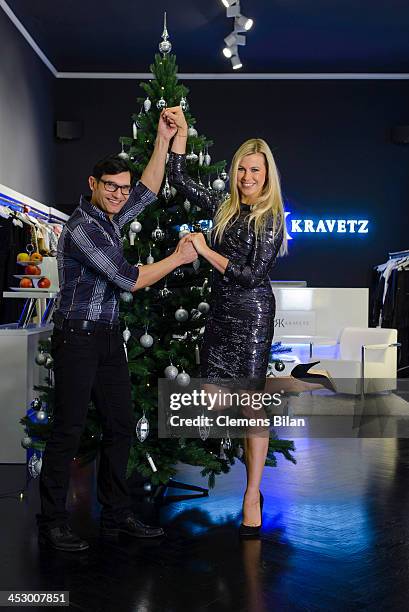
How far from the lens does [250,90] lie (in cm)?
1080

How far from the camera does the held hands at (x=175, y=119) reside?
3.55m

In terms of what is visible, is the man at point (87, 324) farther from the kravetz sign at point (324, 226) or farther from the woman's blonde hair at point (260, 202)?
the kravetz sign at point (324, 226)

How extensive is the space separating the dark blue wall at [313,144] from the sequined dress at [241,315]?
731cm

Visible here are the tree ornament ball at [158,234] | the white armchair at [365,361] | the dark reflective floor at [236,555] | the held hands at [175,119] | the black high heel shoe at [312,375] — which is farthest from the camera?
the white armchair at [365,361]

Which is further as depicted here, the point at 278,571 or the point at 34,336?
the point at 34,336

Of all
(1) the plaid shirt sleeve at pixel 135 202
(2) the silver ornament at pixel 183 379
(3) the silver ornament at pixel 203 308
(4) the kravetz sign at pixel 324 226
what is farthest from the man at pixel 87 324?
(4) the kravetz sign at pixel 324 226

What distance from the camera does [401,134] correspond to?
10.6m

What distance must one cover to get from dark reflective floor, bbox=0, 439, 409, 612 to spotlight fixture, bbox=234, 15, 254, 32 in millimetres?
5242

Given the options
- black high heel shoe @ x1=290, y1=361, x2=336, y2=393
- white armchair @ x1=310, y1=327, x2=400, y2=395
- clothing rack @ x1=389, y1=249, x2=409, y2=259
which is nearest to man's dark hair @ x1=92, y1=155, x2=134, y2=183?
black high heel shoe @ x1=290, y1=361, x2=336, y2=393

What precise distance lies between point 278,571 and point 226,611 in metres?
0.46

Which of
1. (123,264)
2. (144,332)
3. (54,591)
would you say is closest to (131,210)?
(123,264)

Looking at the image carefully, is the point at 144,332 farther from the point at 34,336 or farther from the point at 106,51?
the point at 106,51

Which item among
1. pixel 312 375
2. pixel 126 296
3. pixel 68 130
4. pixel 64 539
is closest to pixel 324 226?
pixel 68 130

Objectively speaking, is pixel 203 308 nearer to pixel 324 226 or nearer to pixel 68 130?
pixel 324 226
